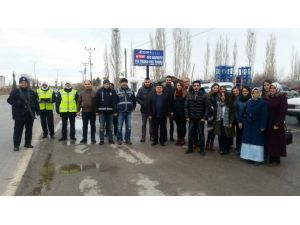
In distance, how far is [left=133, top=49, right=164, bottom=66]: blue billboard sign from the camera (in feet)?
62.7

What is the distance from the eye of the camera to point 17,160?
6.43m

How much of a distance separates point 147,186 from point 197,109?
9.24 ft

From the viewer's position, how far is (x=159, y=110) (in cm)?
801

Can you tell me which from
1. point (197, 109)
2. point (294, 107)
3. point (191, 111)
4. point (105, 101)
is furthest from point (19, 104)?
point (294, 107)

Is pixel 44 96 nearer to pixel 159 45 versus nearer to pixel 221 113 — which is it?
pixel 221 113

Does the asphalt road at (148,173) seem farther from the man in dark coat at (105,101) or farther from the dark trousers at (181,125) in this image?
the man in dark coat at (105,101)

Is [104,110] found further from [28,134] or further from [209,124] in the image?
[209,124]

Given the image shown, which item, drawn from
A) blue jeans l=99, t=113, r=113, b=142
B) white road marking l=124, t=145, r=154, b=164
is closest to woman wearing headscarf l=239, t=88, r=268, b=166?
Answer: white road marking l=124, t=145, r=154, b=164

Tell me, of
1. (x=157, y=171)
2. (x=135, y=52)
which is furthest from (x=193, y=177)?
(x=135, y=52)

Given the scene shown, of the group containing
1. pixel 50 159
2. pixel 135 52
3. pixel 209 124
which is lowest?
pixel 50 159

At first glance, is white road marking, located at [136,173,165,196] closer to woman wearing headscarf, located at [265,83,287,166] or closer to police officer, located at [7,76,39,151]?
woman wearing headscarf, located at [265,83,287,166]

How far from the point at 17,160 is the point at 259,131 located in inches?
206

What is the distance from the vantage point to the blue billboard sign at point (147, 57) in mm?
19114

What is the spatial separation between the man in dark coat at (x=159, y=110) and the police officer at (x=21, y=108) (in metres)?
3.09
